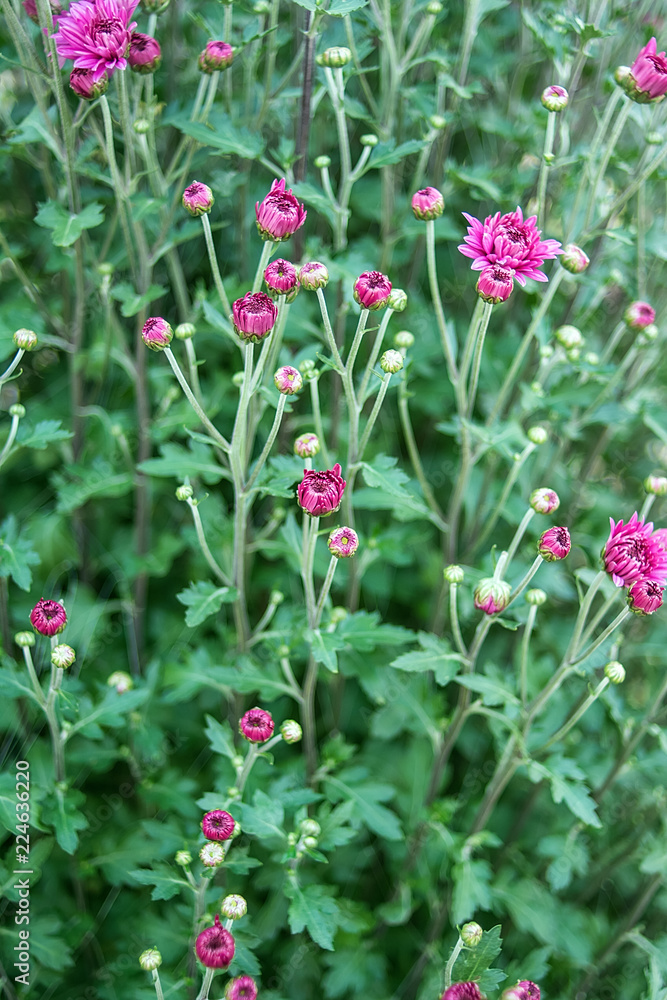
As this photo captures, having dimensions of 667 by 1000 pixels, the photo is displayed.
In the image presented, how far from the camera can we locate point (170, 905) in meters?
2.03

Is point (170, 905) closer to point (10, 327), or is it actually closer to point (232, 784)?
point (232, 784)

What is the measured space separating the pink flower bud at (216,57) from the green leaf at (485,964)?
1.77m

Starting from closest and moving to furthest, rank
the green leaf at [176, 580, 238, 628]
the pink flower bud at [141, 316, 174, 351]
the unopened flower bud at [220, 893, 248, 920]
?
the unopened flower bud at [220, 893, 248, 920] < the pink flower bud at [141, 316, 174, 351] < the green leaf at [176, 580, 238, 628]

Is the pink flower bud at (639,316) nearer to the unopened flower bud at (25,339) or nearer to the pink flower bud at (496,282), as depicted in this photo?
the pink flower bud at (496,282)

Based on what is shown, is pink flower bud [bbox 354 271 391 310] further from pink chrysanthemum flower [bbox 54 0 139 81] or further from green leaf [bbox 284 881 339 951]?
green leaf [bbox 284 881 339 951]

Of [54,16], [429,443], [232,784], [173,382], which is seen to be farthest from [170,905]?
[54,16]

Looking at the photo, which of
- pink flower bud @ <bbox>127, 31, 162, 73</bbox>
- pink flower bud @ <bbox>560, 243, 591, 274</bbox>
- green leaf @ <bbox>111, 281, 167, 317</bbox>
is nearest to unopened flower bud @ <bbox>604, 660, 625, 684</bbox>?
pink flower bud @ <bbox>560, 243, 591, 274</bbox>

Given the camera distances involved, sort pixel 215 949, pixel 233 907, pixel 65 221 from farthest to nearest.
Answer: pixel 65 221 → pixel 233 907 → pixel 215 949

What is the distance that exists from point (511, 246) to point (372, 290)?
0.28 m

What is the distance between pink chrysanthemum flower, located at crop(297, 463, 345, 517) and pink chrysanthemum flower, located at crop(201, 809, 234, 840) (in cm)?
54

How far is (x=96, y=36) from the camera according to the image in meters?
1.52

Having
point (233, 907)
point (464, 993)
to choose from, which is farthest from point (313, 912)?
point (464, 993)

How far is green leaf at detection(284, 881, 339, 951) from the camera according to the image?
149cm

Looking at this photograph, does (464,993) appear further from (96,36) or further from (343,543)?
(96,36)
